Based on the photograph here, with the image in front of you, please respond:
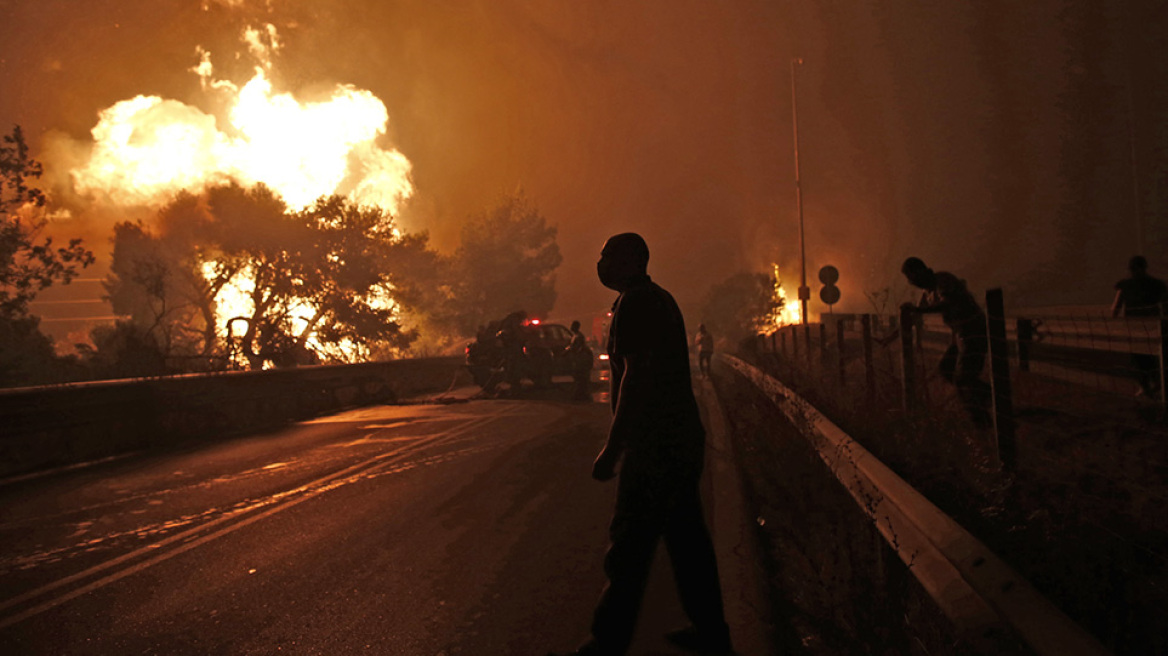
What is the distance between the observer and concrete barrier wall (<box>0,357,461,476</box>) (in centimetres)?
1027

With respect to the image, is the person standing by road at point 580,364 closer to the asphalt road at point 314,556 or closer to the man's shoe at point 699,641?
the asphalt road at point 314,556

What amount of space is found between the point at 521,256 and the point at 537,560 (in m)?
68.2

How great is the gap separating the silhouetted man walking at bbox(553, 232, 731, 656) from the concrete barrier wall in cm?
925

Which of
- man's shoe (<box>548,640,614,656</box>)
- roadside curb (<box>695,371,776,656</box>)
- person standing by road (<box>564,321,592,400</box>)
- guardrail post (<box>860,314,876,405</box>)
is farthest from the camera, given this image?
person standing by road (<box>564,321,592,400</box>)

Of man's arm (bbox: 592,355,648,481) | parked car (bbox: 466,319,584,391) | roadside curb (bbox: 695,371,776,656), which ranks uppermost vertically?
parked car (bbox: 466,319,584,391)

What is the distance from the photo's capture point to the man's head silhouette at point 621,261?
3932mm

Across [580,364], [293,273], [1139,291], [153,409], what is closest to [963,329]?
[1139,291]

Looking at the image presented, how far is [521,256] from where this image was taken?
7319cm

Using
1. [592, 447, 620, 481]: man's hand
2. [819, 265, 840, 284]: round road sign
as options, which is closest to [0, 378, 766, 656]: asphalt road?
[592, 447, 620, 481]: man's hand

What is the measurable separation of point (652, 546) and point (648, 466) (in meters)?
0.36

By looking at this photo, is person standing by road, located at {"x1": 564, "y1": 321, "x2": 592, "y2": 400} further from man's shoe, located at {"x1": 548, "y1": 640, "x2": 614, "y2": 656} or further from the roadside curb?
man's shoe, located at {"x1": 548, "y1": 640, "x2": 614, "y2": 656}

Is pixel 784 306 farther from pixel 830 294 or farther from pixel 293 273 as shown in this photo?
pixel 830 294

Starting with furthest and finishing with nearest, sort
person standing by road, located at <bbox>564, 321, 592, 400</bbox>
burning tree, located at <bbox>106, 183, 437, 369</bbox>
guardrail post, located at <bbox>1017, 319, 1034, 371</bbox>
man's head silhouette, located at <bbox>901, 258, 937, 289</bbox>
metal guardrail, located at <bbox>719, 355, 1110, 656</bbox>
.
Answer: burning tree, located at <bbox>106, 183, 437, 369</bbox>
person standing by road, located at <bbox>564, 321, 592, 400</bbox>
guardrail post, located at <bbox>1017, 319, 1034, 371</bbox>
man's head silhouette, located at <bbox>901, 258, 937, 289</bbox>
metal guardrail, located at <bbox>719, 355, 1110, 656</bbox>

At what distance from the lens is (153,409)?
1273 centimetres
